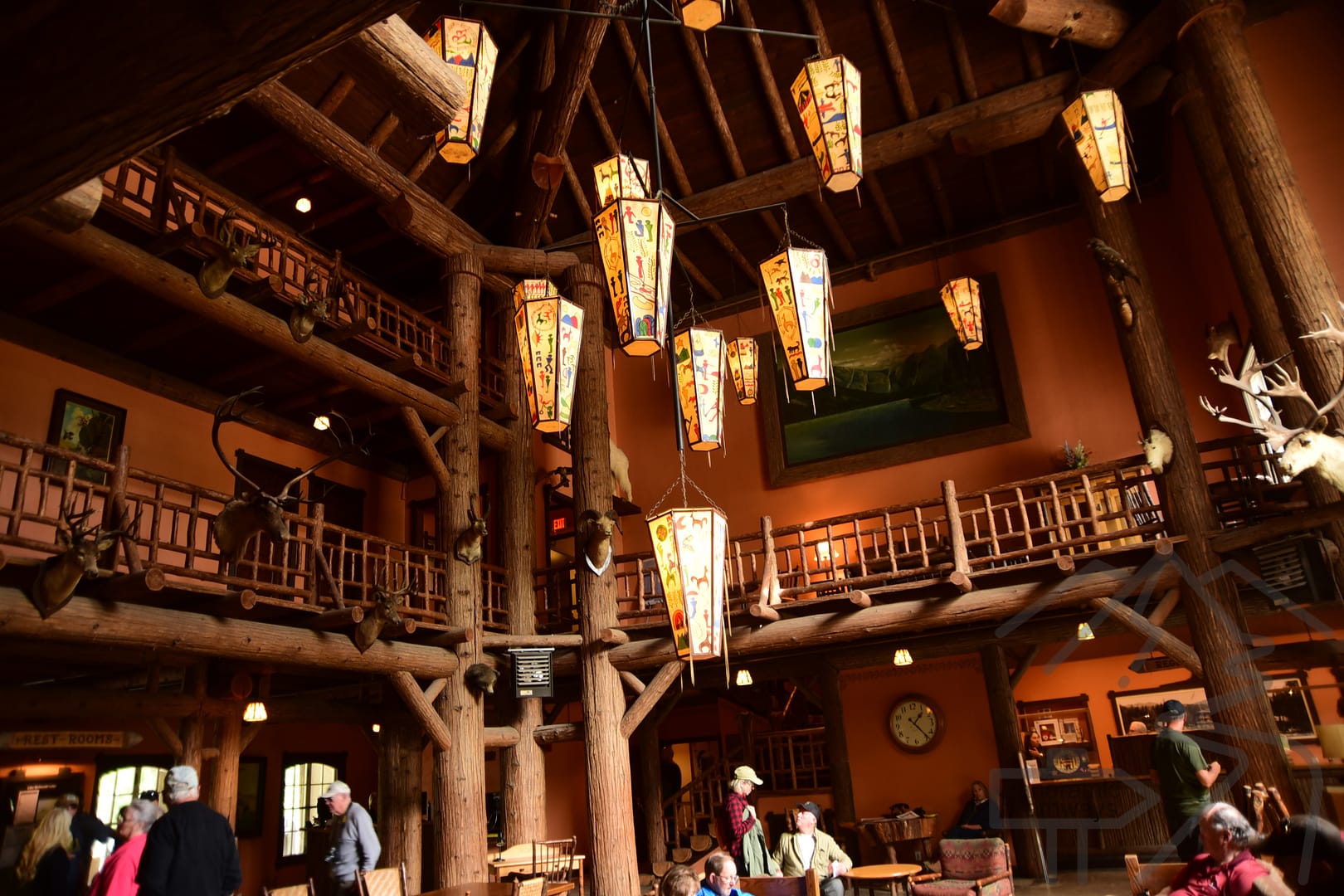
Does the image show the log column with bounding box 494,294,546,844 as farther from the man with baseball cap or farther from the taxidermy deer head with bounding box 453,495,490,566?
the man with baseball cap

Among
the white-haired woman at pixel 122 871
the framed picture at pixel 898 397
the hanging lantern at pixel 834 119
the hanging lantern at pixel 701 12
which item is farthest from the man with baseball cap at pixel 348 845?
the framed picture at pixel 898 397

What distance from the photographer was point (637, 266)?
6.42m

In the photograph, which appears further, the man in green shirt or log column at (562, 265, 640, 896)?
log column at (562, 265, 640, 896)

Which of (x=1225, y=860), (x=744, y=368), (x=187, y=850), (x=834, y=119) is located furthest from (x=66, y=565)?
(x=744, y=368)

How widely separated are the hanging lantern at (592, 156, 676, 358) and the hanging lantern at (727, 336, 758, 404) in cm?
469

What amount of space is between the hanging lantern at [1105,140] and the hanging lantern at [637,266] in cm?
411

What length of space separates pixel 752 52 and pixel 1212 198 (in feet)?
18.7

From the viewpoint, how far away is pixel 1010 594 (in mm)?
8844

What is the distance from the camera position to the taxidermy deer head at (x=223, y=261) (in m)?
7.47

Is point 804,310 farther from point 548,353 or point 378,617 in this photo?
point 378,617

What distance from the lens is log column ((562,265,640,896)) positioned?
31.5ft

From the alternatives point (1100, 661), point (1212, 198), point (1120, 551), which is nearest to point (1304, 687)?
point (1100, 661)

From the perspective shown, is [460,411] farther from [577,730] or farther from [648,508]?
[648,508]

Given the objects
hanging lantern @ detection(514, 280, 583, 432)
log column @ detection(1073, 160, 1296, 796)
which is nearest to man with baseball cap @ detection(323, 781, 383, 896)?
hanging lantern @ detection(514, 280, 583, 432)
